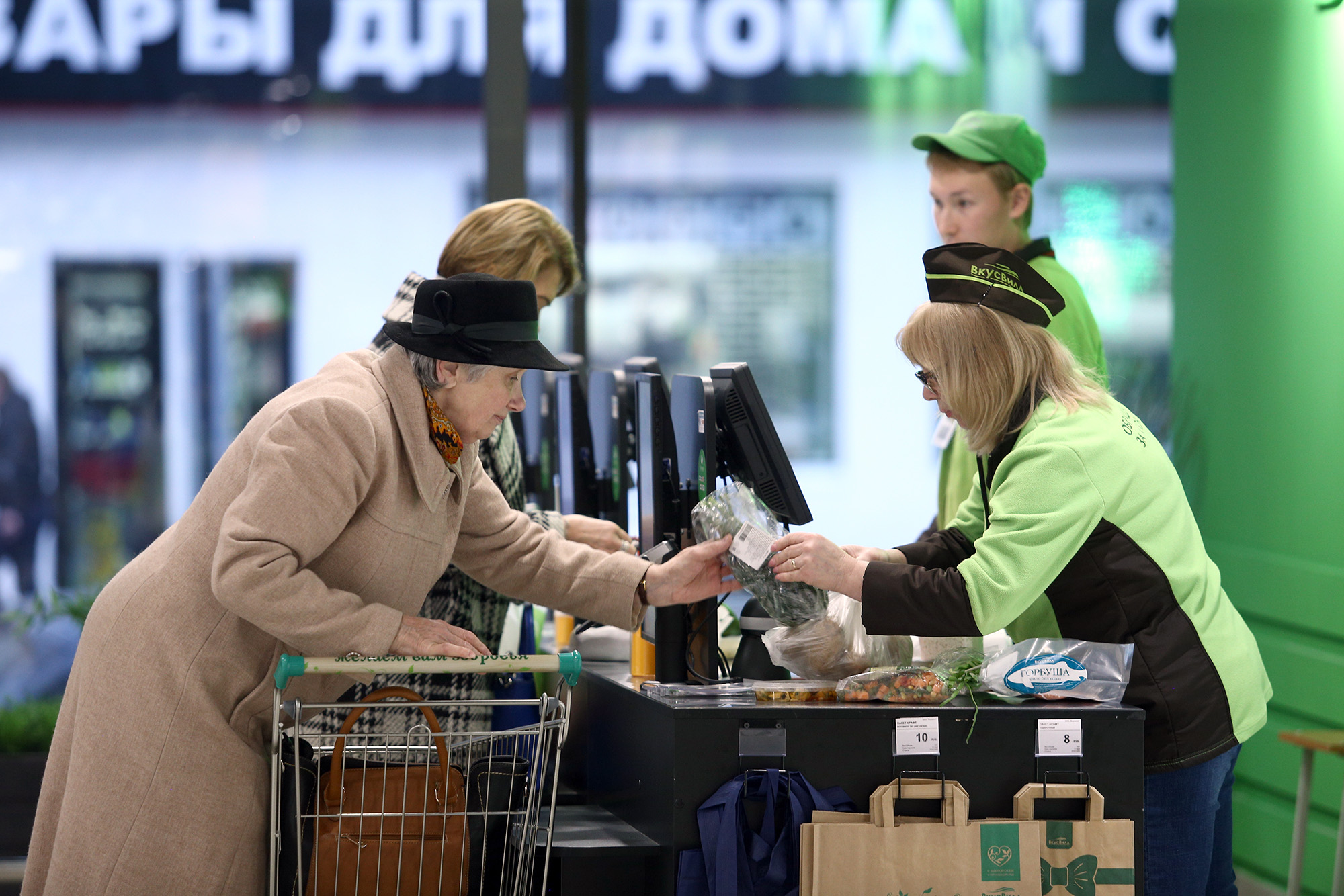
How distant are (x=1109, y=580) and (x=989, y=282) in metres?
0.51

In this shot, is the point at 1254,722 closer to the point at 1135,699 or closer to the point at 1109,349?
the point at 1135,699

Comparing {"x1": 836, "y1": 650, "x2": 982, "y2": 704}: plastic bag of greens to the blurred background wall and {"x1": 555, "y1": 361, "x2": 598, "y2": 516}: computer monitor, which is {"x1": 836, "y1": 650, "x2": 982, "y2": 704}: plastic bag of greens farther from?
the blurred background wall

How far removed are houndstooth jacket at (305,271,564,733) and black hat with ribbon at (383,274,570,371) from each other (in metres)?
0.12

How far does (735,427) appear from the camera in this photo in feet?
7.51

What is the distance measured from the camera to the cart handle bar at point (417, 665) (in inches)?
71.5

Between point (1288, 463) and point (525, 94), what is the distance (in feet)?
8.71

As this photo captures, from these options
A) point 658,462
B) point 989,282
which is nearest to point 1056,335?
point 989,282

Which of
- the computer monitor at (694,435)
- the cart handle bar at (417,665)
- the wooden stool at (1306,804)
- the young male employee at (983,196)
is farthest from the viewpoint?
the wooden stool at (1306,804)

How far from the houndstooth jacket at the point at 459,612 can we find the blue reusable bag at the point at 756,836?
0.59 metres

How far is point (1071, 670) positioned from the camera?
2035 mm

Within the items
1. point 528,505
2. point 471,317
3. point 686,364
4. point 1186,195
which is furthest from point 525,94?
point 471,317

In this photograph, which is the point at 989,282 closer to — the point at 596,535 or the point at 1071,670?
the point at 1071,670

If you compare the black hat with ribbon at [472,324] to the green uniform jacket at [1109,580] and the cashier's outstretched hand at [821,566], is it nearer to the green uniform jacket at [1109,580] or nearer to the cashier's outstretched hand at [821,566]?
the cashier's outstretched hand at [821,566]

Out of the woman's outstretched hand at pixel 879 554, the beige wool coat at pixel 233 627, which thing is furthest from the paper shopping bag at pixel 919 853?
the beige wool coat at pixel 233 627
